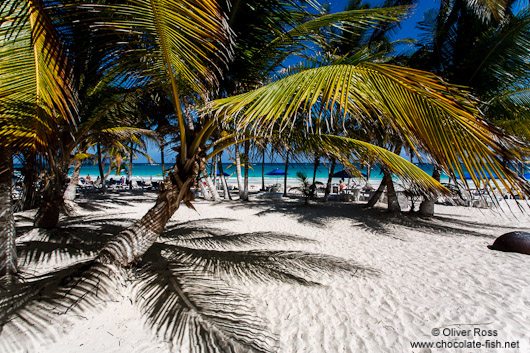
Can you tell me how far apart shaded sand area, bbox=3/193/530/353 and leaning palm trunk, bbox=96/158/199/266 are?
421 millimetres

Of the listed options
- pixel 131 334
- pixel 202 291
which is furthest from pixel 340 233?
pixel 131 334

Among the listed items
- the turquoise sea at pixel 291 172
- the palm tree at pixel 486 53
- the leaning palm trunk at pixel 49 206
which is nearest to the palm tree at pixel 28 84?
the turquoise sea at pixel 291 172

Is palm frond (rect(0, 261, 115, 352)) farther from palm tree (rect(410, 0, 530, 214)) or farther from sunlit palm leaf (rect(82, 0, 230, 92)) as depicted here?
palm tree (rect(410, 0, 530, 214))

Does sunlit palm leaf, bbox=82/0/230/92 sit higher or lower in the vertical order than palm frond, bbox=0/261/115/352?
higher

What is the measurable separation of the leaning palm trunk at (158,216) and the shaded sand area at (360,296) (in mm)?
421

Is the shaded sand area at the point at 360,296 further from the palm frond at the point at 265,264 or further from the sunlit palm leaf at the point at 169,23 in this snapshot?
the sunlit palm leaf at the point at 169,23

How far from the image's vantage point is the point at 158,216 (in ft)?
10.4

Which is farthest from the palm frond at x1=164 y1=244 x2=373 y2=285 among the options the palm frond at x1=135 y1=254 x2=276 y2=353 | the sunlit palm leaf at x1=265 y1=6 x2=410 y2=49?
the sunlit palm leaf at x1=265 y1=6 x2=410 y2=49

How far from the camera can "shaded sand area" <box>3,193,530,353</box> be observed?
7.46ft

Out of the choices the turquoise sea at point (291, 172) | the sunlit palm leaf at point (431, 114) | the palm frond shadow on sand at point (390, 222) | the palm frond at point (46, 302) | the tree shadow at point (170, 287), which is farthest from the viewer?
the palm frond shadow on sand at point (390, 222)

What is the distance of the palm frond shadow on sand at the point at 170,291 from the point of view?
2.18 m

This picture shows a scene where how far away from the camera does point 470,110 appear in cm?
131

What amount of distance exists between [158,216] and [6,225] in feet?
5.20

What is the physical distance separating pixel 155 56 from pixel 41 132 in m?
1.13
